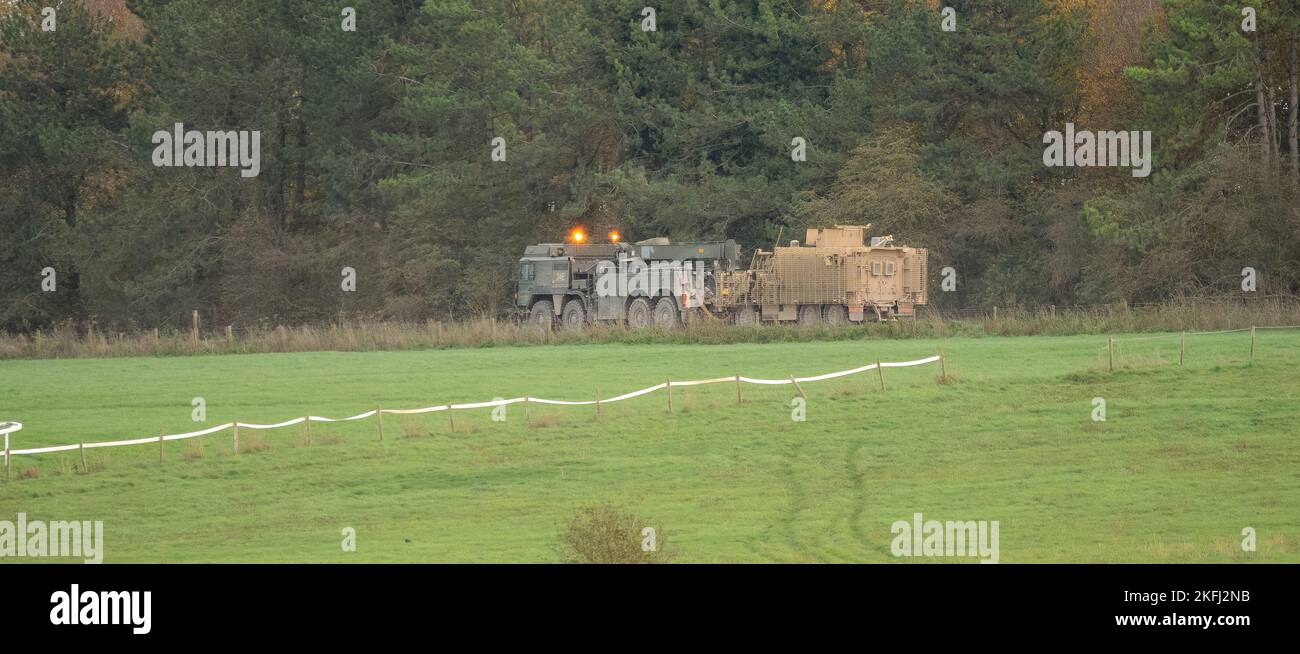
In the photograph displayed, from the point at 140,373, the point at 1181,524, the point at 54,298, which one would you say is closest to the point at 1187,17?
the point at 140,373

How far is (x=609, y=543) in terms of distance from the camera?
1616 cm

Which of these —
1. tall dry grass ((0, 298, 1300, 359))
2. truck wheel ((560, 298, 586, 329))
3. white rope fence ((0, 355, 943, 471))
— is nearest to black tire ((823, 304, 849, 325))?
tall dry grass ((0, 298, 1300, 359))

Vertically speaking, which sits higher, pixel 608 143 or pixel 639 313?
pixel 608 143

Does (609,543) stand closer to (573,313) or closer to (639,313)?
(639,313)

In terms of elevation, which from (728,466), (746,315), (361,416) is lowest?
(728,466)

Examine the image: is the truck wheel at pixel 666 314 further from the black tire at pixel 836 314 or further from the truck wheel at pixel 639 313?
the black tire at pixel 836 314

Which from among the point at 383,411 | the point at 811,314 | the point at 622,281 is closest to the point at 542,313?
the point at 622,281

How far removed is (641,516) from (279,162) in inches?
2193

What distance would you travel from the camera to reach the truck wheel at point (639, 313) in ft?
164

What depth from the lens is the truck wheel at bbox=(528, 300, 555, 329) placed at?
52.8 metres

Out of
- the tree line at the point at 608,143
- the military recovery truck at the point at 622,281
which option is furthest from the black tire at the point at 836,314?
the tree line at the point at 608,143

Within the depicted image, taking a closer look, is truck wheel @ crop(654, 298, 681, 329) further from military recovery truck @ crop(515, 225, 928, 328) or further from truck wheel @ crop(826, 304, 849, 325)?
truck wheel @ crop(826, 304, 849, 325)

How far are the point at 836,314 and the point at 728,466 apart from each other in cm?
2360

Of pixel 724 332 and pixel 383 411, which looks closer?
pixel 383 411
